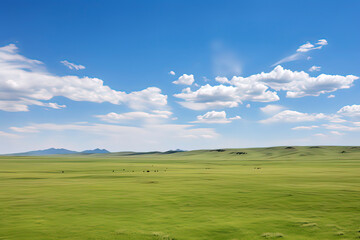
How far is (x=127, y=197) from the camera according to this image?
3008 centimetres

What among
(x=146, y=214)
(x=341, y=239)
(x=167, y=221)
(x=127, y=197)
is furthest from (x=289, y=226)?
(x=127, y=197)

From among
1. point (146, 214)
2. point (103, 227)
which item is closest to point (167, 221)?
point (146, 214)

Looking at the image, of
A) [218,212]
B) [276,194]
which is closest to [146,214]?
[218,212]

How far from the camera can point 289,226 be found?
1948cm

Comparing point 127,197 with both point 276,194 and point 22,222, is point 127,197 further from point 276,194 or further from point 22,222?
point 276,194

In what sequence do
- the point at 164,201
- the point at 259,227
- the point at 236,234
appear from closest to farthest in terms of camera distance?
the point at 236,234 → the point at 259,227 → the point at 164,201

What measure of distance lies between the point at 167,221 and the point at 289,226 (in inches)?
374

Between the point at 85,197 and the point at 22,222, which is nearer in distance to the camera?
the point at 22,222

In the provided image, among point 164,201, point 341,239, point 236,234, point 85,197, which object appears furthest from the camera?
point 85,197

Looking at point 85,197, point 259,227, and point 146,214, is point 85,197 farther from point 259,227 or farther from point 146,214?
point 259,227

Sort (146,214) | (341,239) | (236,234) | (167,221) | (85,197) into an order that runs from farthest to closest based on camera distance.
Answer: (85,197), (146,214), (167,221), (236,234), (341,239)

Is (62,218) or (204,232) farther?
(62,218)

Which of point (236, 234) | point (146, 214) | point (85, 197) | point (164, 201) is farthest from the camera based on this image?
point (85, 197)

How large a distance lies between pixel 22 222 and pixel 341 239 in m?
23.3
